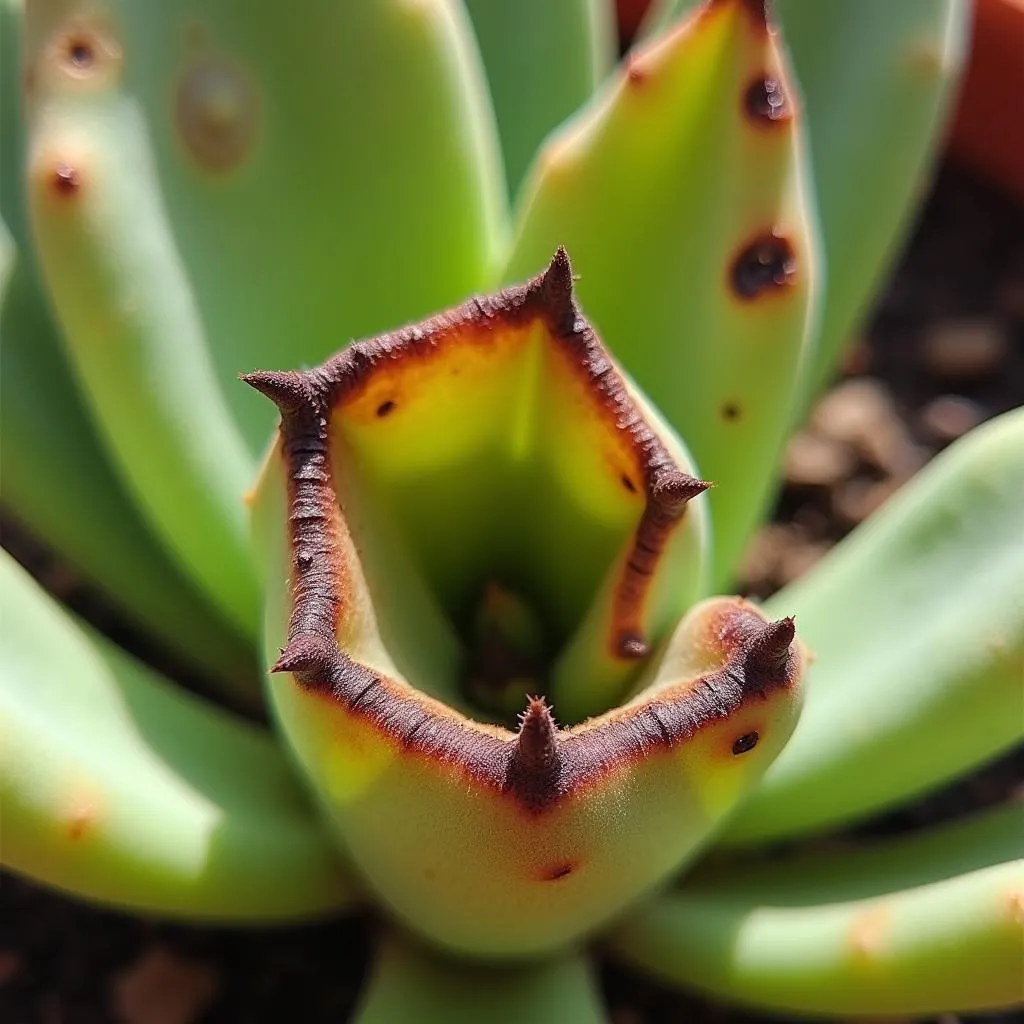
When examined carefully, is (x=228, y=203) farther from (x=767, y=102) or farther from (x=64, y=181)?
(x=767, y=102)

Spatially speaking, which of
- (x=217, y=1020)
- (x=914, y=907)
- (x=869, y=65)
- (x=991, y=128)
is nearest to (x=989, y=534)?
(x=914, y=907)

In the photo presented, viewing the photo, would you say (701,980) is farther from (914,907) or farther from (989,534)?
(989,534)

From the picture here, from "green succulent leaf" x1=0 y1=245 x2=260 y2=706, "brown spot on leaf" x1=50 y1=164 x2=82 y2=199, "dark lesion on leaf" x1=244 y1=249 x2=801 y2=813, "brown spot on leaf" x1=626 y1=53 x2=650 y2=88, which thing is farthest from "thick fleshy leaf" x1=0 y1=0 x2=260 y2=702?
"brown spot on leaf" x1=626 y1=53 x2=650 y2=88

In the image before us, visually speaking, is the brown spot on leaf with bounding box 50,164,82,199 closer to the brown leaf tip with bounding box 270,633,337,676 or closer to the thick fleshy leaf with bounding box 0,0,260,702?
the thick fleshy leaf with bounding box 0,0,260,702

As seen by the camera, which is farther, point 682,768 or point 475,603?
point 475,603

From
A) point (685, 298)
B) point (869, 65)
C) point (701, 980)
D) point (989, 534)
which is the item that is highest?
point (869, 65)

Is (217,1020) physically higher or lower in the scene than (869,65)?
lower
